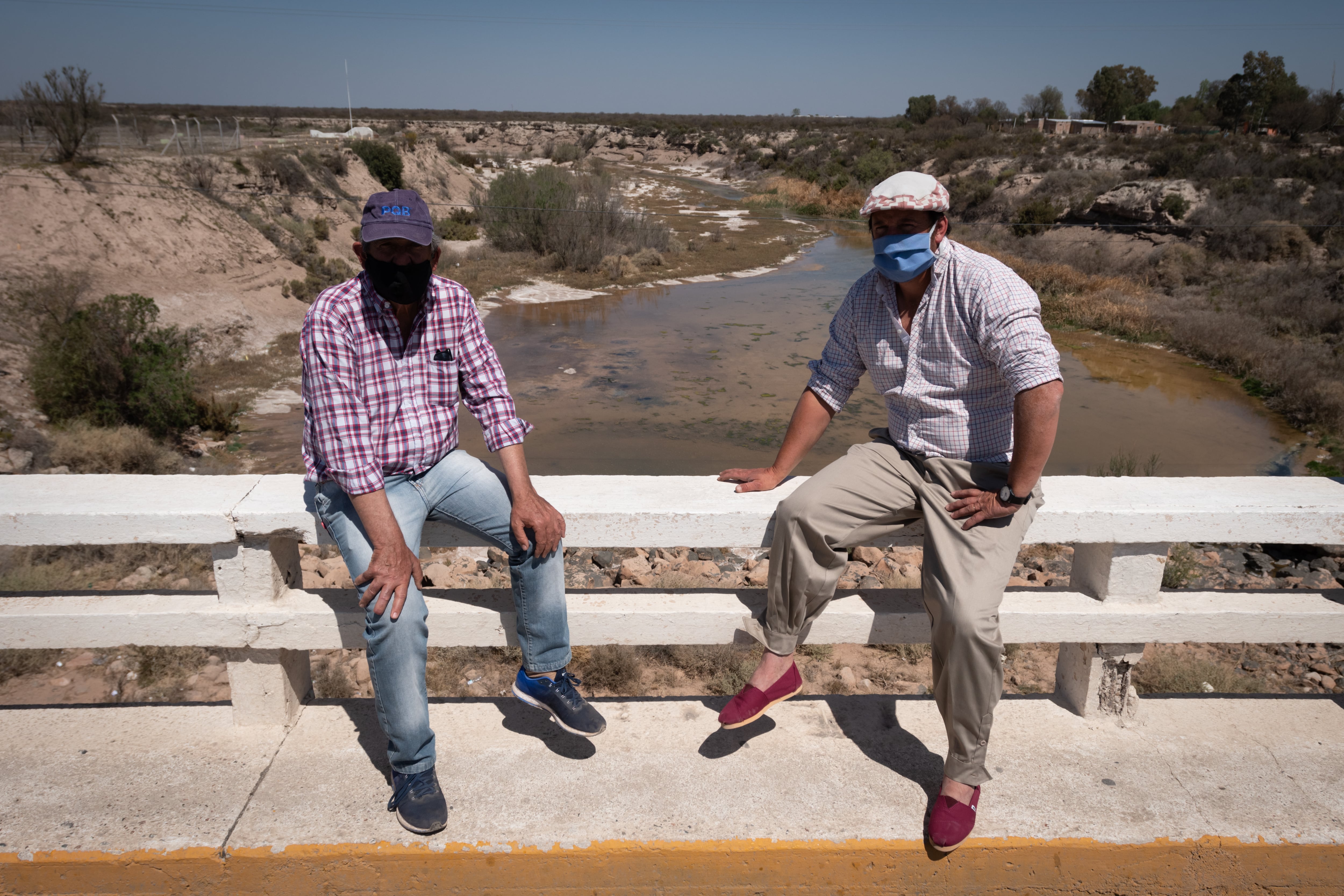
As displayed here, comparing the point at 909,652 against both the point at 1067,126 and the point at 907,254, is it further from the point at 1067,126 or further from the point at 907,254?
the point at 1067,126

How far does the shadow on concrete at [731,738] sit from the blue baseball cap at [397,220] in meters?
1.61

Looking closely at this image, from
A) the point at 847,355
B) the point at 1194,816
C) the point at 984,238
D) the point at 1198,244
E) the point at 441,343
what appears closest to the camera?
the point at 1194,816

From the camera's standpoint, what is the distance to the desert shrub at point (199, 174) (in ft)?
56.0

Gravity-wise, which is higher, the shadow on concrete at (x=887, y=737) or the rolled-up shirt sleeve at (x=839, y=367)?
the rolled-up shirt sleeve at (x=839, y=367)

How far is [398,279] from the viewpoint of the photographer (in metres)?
2.35

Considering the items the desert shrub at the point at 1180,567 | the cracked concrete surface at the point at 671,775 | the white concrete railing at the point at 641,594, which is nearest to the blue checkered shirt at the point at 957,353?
the white concrete railing at the point at 641,594

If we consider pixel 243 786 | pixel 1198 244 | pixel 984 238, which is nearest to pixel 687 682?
pixel 243 786

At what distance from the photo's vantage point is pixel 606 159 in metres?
63.8

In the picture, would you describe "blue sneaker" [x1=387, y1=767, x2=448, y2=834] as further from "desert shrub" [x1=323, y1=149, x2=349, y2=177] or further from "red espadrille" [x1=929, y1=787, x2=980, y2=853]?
"desert shrub" [x1=323, y1=149, x2=349, y2=177]

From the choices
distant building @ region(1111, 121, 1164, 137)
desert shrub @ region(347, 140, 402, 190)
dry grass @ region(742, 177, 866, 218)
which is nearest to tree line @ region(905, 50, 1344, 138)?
distant building @ region(1111, 121, 1164, 137)

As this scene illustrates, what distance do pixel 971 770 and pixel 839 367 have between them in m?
1.22

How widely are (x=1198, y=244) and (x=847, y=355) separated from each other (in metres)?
20.0

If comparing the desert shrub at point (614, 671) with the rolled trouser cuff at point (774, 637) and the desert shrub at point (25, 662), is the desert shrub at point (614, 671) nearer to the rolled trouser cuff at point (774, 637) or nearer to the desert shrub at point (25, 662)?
the rolled trouser cuff at point (774, 637)

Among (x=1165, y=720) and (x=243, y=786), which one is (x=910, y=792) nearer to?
(x=1165, y=720)
